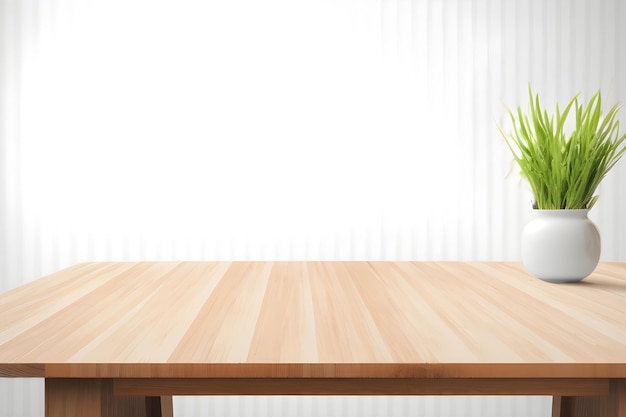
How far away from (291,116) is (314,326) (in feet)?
6.69

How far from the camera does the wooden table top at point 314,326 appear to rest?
2.32 feet

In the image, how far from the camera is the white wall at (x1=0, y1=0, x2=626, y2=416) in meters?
2.83

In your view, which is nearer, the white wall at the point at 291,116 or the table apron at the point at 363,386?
the table apron at the point at 363,386

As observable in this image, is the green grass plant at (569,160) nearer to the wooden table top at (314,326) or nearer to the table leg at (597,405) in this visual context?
the wooden table top at (314,326)

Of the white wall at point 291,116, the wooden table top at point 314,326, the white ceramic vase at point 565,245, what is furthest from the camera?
the white wall at point 291,116

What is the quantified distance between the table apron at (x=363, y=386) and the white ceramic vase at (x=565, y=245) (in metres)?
0.52

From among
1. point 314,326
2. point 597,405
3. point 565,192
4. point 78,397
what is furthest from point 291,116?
point 78,397

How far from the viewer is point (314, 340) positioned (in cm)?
80

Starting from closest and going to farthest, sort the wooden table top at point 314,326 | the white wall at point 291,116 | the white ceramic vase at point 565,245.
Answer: the wooden table top at point 314,326 < the white ceramic vase at point 565,245 < the white wall at point 291,116

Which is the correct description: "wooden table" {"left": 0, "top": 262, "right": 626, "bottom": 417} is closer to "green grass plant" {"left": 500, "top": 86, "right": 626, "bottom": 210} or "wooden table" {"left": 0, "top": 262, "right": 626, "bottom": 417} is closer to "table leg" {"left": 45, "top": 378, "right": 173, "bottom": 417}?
"table leg" {"left": 45, "top": 378, "right": 173, "bottom": 417}

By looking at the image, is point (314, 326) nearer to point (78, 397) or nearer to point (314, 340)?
point (314, 340)

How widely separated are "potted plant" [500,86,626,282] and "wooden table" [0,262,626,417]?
0.18 feet

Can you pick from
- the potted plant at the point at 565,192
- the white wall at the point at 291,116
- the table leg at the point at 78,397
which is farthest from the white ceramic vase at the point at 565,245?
the white wall at the point at 291,116

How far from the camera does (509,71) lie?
2.84 m
